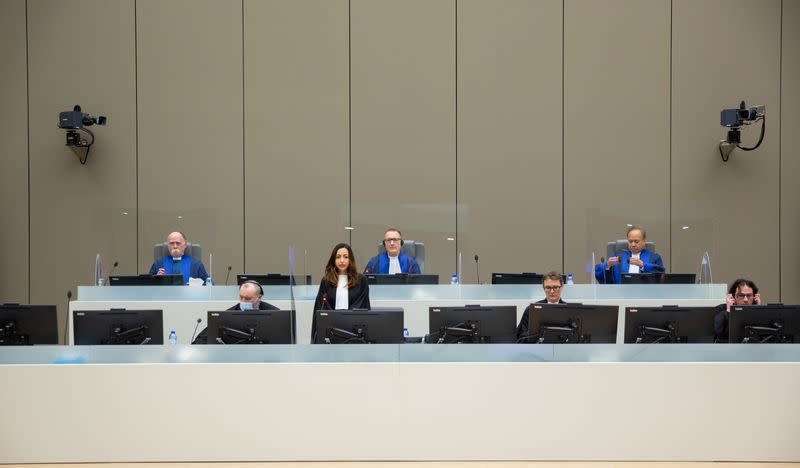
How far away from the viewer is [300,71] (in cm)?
986

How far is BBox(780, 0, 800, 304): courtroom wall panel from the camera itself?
32.1 ft

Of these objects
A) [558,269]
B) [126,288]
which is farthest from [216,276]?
[558,269]

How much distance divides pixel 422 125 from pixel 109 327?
5636 mm

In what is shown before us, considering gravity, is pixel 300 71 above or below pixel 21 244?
above

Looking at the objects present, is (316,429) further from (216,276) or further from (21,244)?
(21,244)

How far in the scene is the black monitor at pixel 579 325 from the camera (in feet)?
15.5

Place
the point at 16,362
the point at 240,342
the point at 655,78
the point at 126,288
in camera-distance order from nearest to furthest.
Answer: the point at 16,362 < the point at 240,342 < the point at 126,288 < the point at 655,78

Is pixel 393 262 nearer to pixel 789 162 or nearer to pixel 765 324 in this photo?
pixel 765 324

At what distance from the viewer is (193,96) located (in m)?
9.88

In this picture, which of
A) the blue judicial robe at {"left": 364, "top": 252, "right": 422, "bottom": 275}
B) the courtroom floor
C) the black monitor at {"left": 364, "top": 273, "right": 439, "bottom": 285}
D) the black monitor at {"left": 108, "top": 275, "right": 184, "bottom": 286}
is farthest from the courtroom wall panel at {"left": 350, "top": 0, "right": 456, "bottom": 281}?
the courtroom floor

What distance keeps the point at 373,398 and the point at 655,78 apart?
6.67 m

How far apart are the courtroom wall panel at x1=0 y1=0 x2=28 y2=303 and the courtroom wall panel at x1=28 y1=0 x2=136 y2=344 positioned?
9cm

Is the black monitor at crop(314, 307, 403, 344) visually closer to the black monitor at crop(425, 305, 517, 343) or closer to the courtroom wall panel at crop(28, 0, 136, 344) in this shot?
the black monitor at crop(425, 305, 517, 343)

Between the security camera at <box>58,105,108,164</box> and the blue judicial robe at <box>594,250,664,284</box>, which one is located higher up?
the security camera at <box>58,105,108,164</box>
